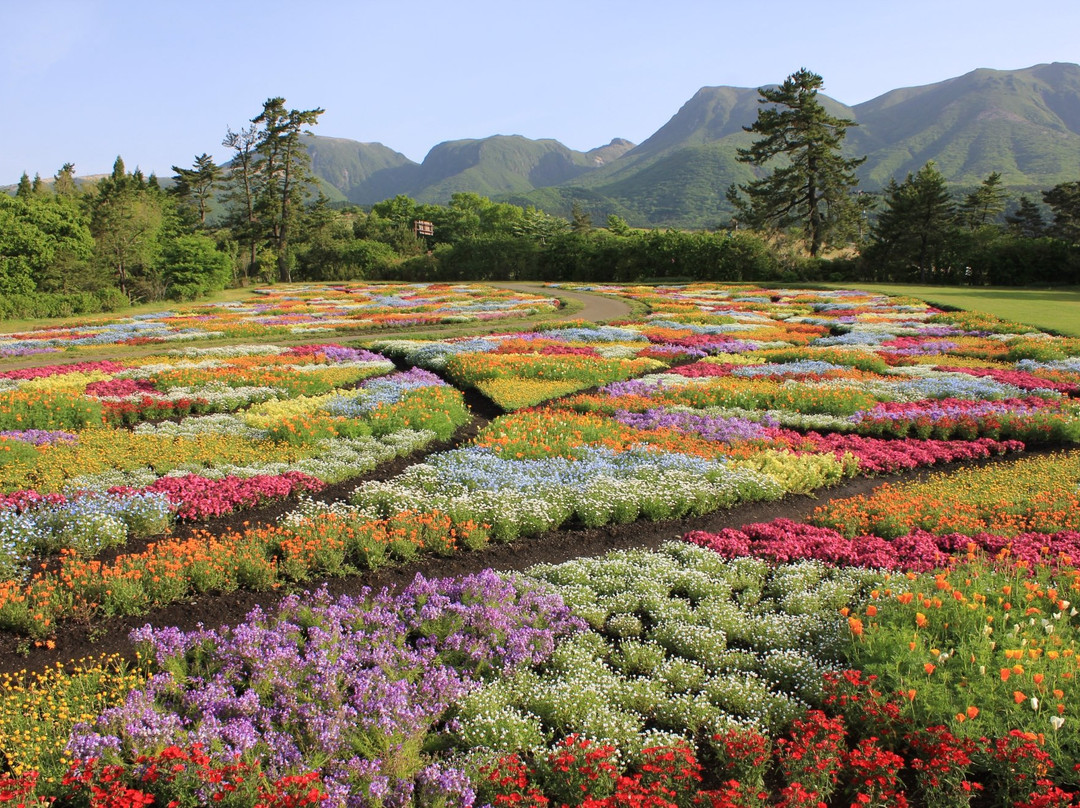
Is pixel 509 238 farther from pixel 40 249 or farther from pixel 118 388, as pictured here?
pixel 118 388

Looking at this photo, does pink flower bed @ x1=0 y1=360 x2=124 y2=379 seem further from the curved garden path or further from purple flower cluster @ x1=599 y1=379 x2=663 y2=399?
the curved garden path

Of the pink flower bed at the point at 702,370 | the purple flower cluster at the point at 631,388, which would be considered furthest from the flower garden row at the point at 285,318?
the purple flower cluster at the point at 631,388

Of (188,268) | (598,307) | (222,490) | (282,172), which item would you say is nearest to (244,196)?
(282,172)

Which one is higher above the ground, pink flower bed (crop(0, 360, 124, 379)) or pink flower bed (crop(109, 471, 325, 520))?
pink flower bed (crop(0, 360, 124, 379))

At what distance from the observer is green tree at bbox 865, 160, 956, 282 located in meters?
53.1

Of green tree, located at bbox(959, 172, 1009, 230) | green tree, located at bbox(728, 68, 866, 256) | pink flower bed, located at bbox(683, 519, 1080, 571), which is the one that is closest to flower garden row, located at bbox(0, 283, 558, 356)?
pink flower bed, located at bbox(683, 519, 1080, 571)

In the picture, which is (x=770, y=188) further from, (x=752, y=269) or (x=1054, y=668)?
(x=1054, y=668)

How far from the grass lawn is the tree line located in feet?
25.3

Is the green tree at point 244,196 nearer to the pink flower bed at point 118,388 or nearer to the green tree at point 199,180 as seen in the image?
the green tree at point 199,180

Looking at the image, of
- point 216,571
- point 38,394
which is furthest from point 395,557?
point 38,394

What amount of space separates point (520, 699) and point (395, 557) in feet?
11.0

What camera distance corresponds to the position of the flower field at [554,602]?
4.60 meters

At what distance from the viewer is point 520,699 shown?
5.64m

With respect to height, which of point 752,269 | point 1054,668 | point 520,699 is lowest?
point 520,699
